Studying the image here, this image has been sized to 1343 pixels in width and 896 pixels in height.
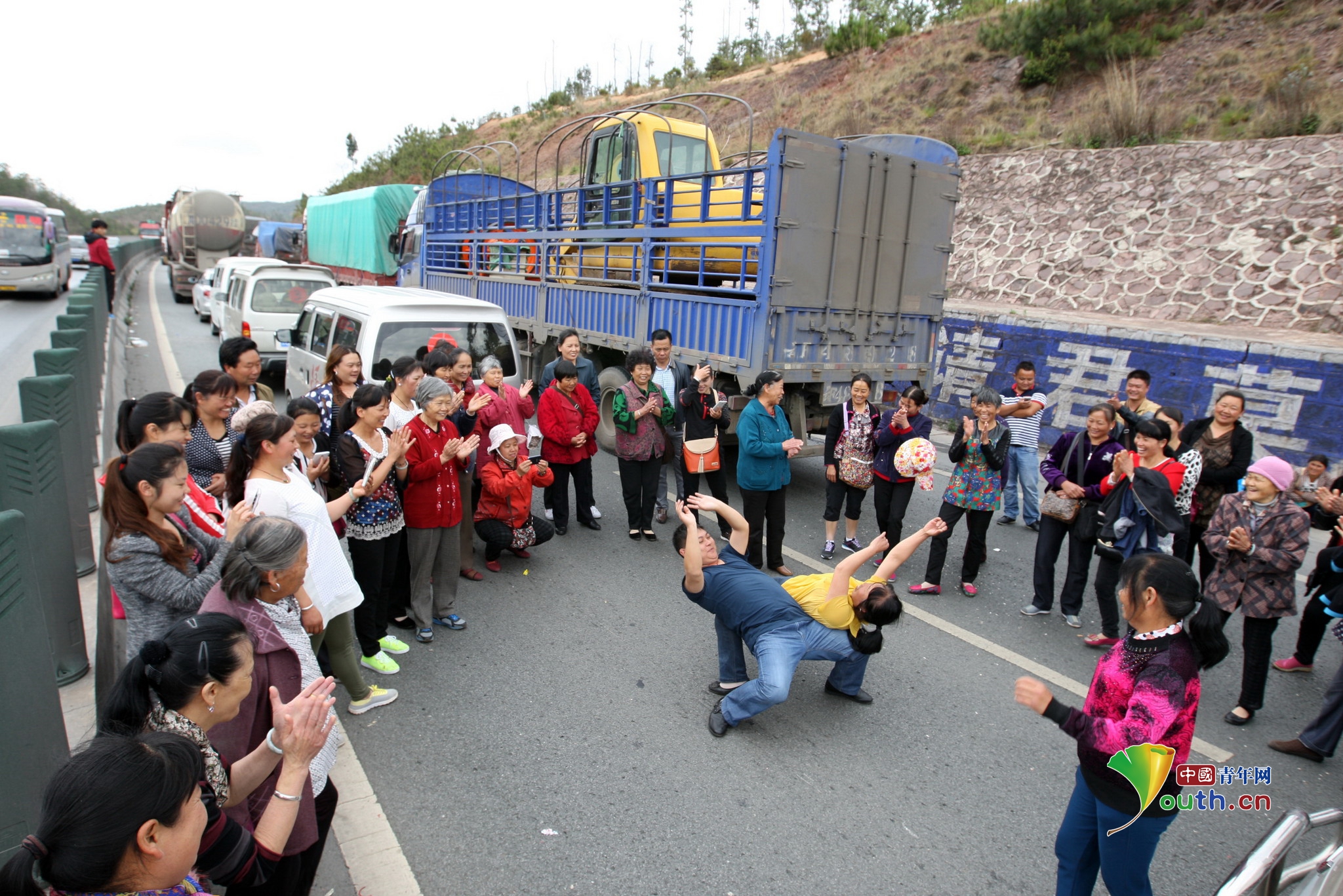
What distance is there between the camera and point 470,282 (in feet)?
40.7

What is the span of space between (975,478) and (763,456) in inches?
61.3

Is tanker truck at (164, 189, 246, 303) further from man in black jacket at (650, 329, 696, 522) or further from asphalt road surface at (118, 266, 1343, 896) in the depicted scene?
asphalt road surface at (118, 266, 1343, 896)

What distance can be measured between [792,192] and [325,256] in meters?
19.7

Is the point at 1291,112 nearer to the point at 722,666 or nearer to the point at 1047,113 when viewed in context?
the point at 1047,113

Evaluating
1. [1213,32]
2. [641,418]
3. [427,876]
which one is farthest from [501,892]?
[1213,32]

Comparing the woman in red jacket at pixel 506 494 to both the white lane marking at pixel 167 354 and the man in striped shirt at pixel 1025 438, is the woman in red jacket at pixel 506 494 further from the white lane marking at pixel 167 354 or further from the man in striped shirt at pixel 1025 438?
the man in striped shirt at pixel 1025 438

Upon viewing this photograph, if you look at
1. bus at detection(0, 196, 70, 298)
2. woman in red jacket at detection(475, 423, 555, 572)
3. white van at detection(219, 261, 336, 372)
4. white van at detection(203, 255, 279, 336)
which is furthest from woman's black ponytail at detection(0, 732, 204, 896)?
bus at detection(0, 196, 70, 298)

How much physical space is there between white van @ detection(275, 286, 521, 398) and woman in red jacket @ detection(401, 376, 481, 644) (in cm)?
185

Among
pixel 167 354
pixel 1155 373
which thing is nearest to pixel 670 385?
pixel 1155 373

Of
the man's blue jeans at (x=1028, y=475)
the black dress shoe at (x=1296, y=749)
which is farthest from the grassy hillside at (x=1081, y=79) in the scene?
the black dress shoe at (x=1296, y=749)

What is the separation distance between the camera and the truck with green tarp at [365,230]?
18.3 meters

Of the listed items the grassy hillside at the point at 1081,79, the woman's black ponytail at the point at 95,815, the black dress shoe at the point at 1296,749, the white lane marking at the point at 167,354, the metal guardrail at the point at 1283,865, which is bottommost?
the black dress shoe at the point at 1296,749

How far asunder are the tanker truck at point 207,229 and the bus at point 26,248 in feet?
14.9

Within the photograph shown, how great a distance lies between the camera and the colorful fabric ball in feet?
18.6
